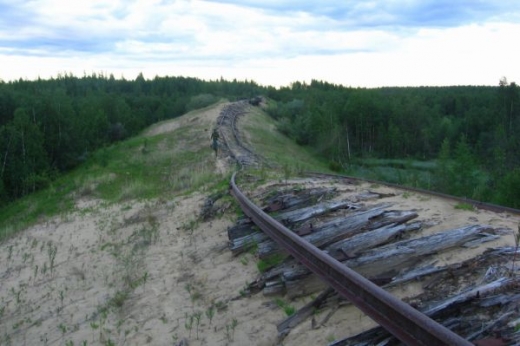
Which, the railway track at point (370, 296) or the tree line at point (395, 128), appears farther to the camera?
the tree line at point (395, 128)

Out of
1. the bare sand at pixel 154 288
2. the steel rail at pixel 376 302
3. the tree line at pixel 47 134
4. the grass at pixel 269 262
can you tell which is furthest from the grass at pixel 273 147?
the steel rail at pixel 376 302

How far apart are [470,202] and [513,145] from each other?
52670mm

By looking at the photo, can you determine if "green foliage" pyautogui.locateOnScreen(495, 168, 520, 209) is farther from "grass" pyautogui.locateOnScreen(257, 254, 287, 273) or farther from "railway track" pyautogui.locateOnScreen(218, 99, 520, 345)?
"grass" pyautogui.locateOnScreen(257, 254, 287, 273)

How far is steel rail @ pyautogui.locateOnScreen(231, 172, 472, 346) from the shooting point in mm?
3365

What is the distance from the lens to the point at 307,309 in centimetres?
493

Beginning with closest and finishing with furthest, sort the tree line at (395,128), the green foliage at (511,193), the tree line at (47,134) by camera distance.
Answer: the green foliage at (511,193) → the tree line at (47,134) → the tree line at (395,128)

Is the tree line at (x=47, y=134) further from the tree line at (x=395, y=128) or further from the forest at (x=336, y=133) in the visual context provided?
the tree line at (x=395, y=128)

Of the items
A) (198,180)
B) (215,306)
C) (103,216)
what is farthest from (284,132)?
(215,306)

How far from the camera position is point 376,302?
414 centimetres

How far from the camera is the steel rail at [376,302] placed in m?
3.37

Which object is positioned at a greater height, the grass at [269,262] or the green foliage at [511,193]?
the grass at [269,262]

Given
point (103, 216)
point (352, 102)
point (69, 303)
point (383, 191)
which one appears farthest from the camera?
point (352, 102)

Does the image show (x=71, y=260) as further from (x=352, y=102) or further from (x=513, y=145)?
(x=352, y=102)

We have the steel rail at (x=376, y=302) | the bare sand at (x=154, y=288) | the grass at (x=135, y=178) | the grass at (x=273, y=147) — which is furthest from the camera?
the grass at (x=273, y=147)
